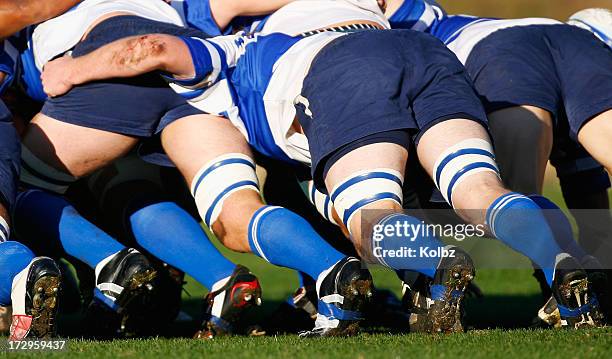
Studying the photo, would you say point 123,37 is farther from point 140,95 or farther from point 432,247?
point 432,247

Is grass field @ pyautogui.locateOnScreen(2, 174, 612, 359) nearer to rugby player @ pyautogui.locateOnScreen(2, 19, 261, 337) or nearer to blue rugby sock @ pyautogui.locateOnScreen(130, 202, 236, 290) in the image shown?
rugby player @ pyautogui.locateOnScreen(2, 19, 261, 337)

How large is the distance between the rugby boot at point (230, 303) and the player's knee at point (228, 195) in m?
0.19

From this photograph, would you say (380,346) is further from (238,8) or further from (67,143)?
(238,8)

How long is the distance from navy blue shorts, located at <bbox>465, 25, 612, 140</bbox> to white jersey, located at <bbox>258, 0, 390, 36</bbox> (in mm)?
459

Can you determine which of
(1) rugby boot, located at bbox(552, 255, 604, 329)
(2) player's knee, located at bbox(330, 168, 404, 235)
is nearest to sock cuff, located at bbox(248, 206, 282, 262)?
(2) player's knee, located at bbox(330, 168, 404, 235)

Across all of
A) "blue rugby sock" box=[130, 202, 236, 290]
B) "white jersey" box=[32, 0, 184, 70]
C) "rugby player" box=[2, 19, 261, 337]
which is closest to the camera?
"rugby player" box=[2, 19, 261, 337]

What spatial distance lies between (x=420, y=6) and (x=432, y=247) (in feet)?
5.65

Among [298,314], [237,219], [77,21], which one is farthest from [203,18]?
[298,314]

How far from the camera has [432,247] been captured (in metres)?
3.47

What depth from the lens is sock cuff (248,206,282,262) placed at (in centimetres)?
383

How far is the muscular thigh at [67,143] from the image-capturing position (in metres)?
4.24

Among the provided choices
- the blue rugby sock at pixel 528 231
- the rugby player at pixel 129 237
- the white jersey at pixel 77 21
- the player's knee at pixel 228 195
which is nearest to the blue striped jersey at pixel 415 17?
the white jersey at pixel 77 21

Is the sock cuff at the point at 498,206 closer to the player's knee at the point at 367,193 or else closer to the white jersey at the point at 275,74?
the player's knee at the point at 367,193

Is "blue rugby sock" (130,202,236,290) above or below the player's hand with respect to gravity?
below
